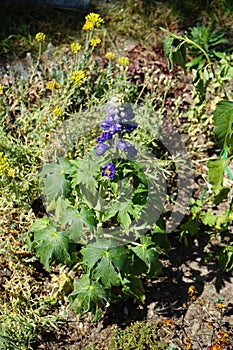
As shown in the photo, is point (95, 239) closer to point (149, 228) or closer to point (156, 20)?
point (149, 228)

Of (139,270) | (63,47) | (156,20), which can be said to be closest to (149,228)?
(139,270)

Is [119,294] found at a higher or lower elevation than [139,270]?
lower

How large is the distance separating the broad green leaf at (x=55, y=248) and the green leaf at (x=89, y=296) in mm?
164

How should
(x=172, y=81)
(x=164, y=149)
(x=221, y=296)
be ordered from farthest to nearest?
(x=172, y=81)
(x=164, y=149)
(x=221, y=296)

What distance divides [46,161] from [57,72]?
79 cm

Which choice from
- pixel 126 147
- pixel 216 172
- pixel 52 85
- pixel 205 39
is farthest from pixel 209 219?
pixel 205 39

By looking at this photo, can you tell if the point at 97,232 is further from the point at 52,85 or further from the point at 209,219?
the point at 52,85

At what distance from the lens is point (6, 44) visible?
4.88m

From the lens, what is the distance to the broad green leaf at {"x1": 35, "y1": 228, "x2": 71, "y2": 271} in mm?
3012

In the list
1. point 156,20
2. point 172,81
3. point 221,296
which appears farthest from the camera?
point 156,20

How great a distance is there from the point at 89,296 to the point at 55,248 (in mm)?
307

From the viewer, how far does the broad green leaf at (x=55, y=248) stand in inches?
119

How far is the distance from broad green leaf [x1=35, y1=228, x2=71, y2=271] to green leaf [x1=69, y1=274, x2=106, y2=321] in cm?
16

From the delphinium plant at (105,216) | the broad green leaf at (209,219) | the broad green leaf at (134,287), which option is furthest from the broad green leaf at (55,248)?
the broad green leaf at (209,219)
